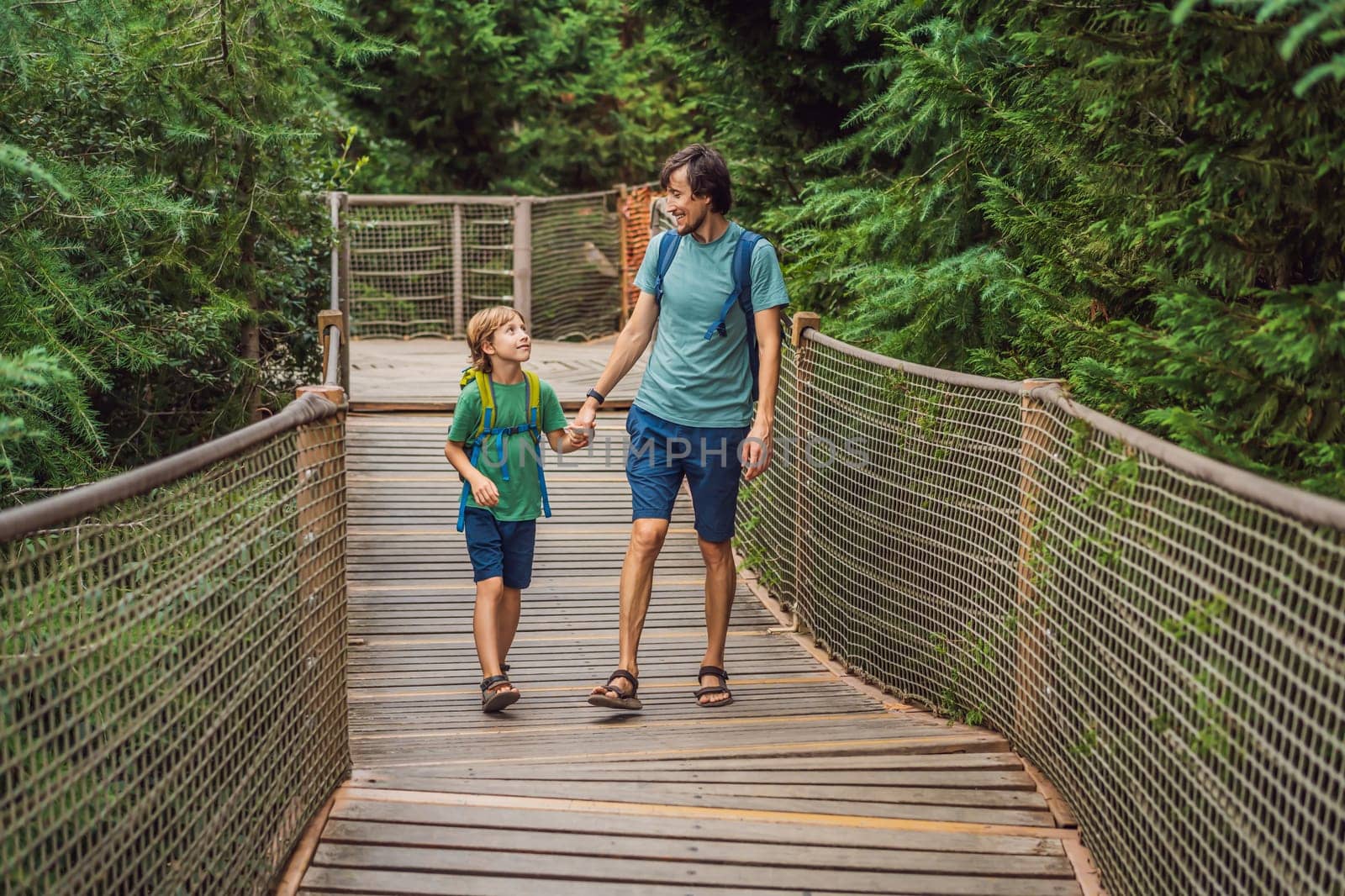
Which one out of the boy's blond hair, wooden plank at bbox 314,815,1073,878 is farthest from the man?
wooden plank at bbox 314,815,1073,878

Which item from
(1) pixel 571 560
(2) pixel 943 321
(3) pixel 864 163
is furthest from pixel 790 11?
(1) pixel 571 560

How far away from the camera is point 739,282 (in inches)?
182

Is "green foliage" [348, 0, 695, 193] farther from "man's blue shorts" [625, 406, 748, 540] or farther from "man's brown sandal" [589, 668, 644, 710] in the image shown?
"man's brown sandal" [589, 668, 644, 710]

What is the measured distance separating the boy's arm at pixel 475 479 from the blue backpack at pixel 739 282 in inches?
33.5

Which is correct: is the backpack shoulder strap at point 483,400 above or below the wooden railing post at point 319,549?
above

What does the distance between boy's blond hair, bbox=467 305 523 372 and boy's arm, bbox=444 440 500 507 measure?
297mm

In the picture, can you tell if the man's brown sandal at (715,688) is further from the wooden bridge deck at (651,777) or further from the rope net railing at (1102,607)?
the rope net railing at (1102,607)

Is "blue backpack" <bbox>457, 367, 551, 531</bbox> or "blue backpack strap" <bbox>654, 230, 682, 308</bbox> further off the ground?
"blue backpack strap" <bbox>654, 230, 682, 308</bbox>

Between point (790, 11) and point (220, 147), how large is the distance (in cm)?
328

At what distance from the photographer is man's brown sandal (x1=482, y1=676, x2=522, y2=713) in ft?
15.8

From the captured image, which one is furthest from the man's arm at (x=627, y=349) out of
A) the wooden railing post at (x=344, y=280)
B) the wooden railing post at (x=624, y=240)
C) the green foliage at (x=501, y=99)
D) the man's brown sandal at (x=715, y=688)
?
the green foliage at (x=501, y=99)

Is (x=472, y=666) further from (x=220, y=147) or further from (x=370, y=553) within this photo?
(x=220, y=147)

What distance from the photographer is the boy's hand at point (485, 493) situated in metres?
4.57

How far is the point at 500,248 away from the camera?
14.5 meters
